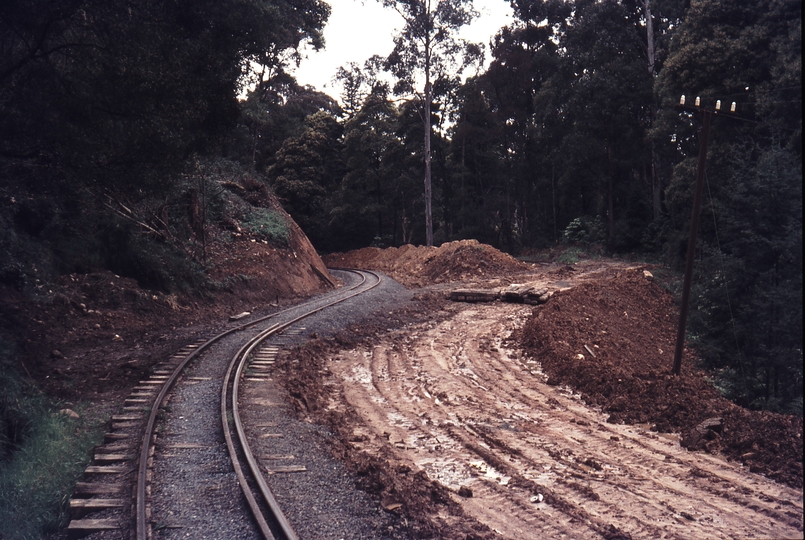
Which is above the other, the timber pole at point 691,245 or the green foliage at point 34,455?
the timber pole at point 691,245

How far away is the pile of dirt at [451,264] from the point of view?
29266 mm

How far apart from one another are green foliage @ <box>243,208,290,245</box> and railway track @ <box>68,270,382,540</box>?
14.3 metres

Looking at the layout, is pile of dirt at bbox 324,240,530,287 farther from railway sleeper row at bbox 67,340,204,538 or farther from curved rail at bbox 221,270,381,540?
railway sleeper row at bbox 67,340,204,538

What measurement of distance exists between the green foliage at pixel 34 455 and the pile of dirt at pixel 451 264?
20026 mm

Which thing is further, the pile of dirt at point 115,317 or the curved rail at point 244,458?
the pile of dirt at point 115,317

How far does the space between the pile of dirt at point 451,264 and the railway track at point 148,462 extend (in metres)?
17.4

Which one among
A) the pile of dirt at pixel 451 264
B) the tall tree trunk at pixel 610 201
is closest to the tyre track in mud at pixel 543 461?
the pile of dirt at pixel 451 264

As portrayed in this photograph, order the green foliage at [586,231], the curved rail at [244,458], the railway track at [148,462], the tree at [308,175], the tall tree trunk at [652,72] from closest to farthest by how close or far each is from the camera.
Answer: the curved rail at [244,458] < the railway track at [148,462] < the tall tree trunk at [652,72] < the green foliage at [586,231] < the tree at [308,175]

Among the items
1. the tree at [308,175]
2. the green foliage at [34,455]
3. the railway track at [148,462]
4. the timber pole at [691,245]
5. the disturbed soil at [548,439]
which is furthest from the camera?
the tree at [308,175]

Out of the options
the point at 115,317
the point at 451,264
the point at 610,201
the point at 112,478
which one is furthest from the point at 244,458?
the point at 610,201

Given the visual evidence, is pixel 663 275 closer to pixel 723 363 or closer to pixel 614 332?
pixel 614 332

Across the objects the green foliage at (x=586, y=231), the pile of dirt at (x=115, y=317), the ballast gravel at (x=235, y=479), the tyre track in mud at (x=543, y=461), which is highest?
the green foliage at (x=586, y=231)

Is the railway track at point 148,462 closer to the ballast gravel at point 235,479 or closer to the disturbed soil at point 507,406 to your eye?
the ballast gravel at point 235,479

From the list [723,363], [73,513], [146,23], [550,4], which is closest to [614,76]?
[550,4]
